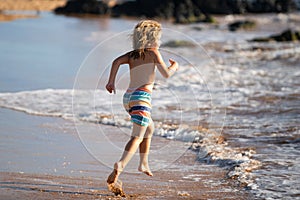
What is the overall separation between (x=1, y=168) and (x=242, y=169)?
2206 millimetres

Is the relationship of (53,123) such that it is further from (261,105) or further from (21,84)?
(261,105)

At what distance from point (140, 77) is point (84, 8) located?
1240 inches

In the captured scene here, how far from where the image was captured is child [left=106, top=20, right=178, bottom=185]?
182 inches

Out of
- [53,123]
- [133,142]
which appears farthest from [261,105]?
[133,142]

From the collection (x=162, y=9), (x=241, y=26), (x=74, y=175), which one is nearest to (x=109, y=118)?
(x=74, y=175)

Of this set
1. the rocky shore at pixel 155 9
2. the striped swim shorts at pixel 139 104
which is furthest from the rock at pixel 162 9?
the striped swim shorts at pixel 139 104

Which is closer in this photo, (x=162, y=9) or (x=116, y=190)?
(x=116, y=190)

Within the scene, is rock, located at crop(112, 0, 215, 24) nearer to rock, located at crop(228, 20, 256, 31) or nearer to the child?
rock, located at crop(228, 20, 256, 31)

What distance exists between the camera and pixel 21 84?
32.9ft

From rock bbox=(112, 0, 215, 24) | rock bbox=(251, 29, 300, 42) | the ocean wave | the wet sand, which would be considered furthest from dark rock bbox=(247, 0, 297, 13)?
the wet sand

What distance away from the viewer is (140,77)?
4684 mm

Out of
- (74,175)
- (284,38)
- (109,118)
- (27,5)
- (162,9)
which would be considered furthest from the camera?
(162,9)

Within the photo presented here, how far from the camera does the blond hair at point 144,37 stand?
4668 millimetres

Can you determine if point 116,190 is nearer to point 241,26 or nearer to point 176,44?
point 176,44
